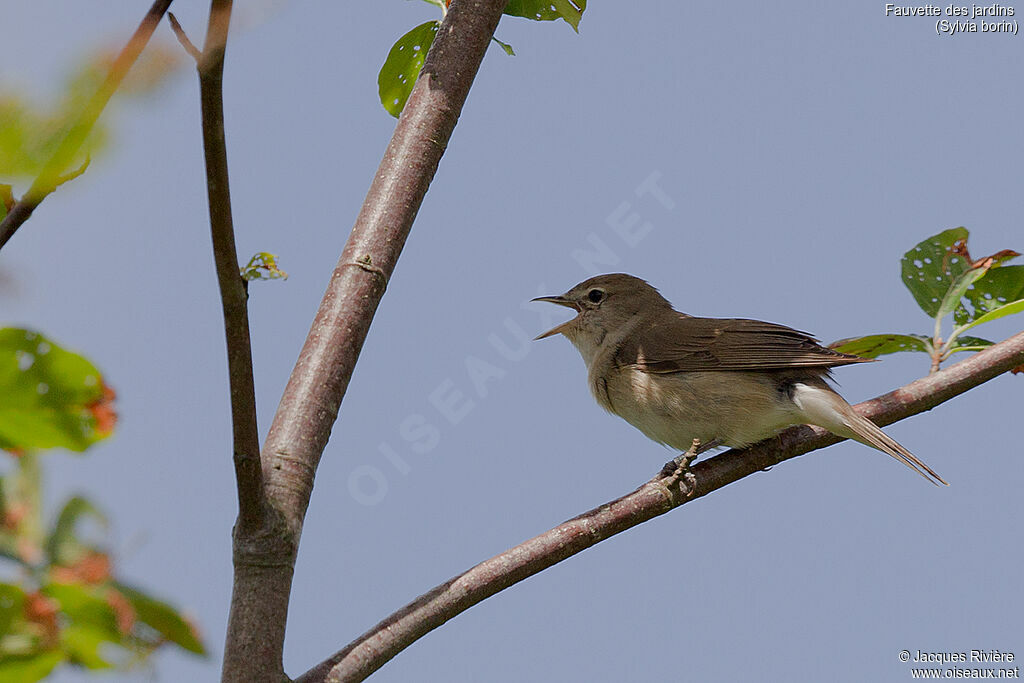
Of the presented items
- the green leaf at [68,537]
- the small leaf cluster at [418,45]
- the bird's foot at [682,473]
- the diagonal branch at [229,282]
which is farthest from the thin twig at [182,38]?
the small leaf cluster at [418,45]

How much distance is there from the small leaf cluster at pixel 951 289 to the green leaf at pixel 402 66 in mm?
2153

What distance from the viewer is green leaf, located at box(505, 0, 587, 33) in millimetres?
3902

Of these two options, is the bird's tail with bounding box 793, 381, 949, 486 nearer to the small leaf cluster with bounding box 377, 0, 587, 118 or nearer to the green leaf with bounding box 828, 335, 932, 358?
the green leaf with bounding box 828, 335, 932, 358

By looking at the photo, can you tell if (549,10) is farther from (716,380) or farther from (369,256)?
(716,380)

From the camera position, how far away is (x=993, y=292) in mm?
3834

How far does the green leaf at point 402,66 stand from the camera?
4.05 meters

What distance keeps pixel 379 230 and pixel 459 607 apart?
119 centimetres

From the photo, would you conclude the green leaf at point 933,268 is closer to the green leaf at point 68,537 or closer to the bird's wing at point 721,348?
the bird's wing at point 721,348

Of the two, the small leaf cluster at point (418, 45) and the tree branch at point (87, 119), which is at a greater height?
the small leaf cluster at point (418, 45)

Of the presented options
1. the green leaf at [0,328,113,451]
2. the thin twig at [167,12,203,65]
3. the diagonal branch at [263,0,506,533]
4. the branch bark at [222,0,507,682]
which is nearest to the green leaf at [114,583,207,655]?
the green leaf at [0,328,113,451]

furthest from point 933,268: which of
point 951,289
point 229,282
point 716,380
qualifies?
point 229,282

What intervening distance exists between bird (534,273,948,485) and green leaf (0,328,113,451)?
3.22 meters

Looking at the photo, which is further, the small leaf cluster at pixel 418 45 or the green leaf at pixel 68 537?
the small leaf cluster at pixel 418 45

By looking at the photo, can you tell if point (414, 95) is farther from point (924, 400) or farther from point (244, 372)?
point (924, 400)
